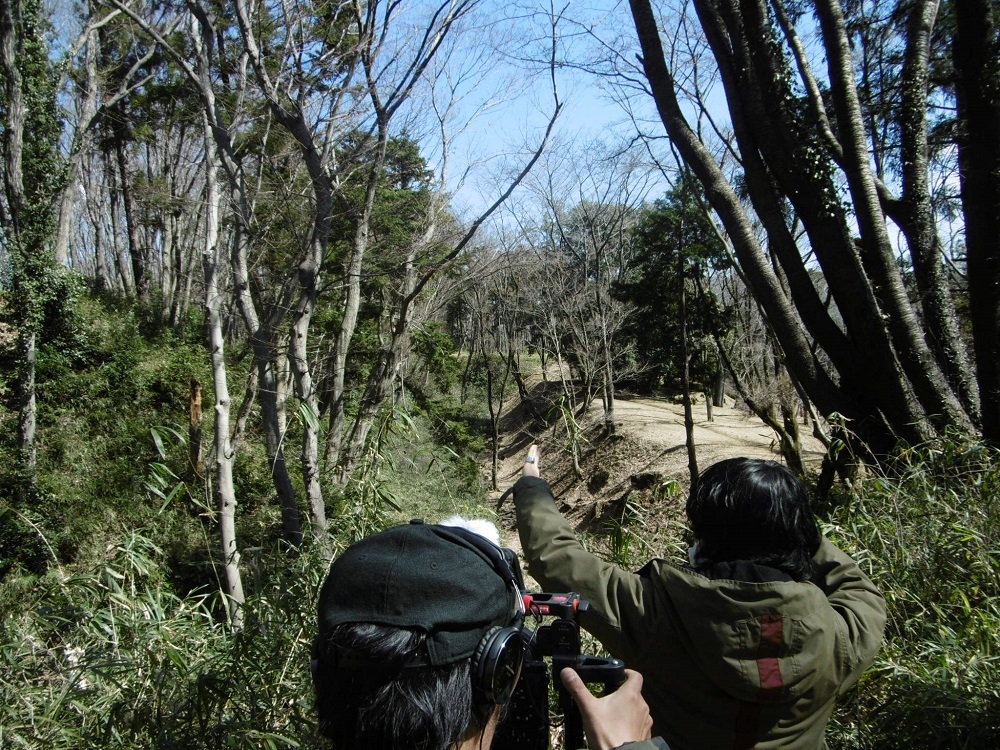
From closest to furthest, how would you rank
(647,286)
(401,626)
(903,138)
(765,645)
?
1. (401,626)
2. (765,645)
3. (903,138)
4. (647,286)

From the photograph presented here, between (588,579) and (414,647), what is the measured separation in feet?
2.47

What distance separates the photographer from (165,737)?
2.29 metres

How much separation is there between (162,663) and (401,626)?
235 centimetres

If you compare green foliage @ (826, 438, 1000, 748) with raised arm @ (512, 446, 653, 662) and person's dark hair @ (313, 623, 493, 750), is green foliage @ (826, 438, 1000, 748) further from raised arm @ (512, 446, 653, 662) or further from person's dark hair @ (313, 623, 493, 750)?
person's dark hair @ (313, 623, 493, 750)

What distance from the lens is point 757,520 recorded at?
1.52 m

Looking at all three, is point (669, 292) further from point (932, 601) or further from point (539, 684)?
point (539, 684)

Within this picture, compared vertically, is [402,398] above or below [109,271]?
below

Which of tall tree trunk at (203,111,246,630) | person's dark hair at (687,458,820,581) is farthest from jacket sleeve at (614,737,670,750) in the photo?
tall tree trunk at (203,111,246,630)

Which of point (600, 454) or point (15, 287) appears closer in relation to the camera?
point (15, 287)

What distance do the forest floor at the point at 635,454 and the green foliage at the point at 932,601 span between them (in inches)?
312

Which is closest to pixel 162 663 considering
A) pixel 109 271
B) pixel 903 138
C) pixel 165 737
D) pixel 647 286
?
pixel 165 737

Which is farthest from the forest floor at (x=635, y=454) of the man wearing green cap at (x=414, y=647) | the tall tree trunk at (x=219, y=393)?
the man wearing green cap at (x=414, y=647)

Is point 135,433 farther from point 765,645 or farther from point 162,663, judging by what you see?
point 765,645

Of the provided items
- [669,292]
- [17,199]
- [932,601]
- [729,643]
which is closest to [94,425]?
[17,199]
